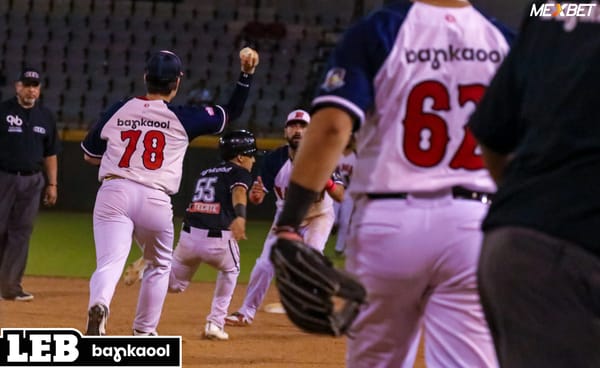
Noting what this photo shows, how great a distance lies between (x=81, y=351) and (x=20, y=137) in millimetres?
4540

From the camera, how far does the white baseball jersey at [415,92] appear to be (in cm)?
333

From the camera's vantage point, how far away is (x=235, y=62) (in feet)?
75.3

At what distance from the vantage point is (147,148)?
714 cm

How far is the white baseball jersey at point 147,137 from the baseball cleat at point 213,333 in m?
1.36

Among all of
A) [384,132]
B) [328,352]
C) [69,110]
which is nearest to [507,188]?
[384,132]

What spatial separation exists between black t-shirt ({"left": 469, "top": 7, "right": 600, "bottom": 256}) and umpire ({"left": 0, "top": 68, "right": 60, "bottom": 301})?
26.3 ft

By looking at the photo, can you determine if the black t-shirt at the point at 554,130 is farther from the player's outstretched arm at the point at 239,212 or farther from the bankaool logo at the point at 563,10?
the player's outstretched arm at the point at 239,212

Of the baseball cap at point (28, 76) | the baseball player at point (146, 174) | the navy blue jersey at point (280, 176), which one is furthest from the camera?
the baseball cap at point (28, 76)

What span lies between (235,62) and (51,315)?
47.6 ft

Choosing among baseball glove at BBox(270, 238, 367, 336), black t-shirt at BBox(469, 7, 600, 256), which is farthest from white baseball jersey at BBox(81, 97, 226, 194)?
black t-shirt at BBox(469, 7, 600, 256)

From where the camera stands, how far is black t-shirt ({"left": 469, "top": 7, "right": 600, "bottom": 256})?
2.36 meters

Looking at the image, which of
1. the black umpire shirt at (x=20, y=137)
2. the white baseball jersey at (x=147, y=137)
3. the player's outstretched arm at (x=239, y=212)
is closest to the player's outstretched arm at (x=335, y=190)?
the player's outstretched arm at (x=239, y=212)

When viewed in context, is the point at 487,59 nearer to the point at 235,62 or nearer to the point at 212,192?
the point at 212,192

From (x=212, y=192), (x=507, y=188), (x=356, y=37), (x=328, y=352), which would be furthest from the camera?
(x=212, y=192)
